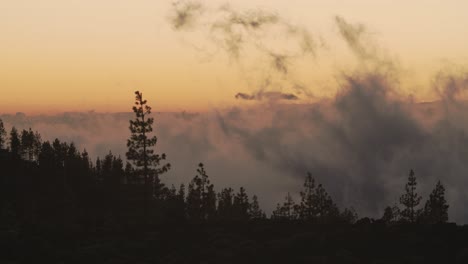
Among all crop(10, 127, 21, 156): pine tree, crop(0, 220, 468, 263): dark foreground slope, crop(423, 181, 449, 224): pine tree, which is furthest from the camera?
crop(10, 127, 21, 156): pine tree

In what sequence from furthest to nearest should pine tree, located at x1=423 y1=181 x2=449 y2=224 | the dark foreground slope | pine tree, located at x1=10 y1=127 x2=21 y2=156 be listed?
pine tree, located at x1=10 y1=127 x2=21 y2=156, pine tree, located at x1=423 y1=181 x2=449 y2=224, the dark foreground slope

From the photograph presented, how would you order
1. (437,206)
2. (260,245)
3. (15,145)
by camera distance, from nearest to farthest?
(260,245) < (437,206) < (15,145)

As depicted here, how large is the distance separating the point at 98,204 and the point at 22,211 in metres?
30.3

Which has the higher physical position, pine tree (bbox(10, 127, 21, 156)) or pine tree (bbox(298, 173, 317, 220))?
pine tree (bbox(10, 127, 21, 156))

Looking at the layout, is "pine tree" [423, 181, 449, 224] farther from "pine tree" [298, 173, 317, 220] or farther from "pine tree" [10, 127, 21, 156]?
"pine tree" [10, 127, 21, 156]

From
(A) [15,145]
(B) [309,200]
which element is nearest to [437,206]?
(B) [309,200]

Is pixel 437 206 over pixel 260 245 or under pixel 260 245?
over

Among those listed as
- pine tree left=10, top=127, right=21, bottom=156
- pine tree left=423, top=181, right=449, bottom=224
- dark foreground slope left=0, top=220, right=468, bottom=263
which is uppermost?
pine tree left=10, top=127, right=21, bottom=156

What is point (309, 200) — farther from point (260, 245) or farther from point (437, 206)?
point (260, 245)

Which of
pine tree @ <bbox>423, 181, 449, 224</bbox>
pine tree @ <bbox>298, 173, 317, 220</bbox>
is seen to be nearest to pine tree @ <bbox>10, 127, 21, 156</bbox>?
pine tree @ <bbox>298, 173, 317, 220</bbox>

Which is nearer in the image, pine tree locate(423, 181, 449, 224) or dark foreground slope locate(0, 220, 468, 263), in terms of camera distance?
dark foreground slope locate(0, 220, 468, 263)

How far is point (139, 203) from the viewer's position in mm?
107188

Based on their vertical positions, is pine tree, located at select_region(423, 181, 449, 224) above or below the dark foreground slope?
above

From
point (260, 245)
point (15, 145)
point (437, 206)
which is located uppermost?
point (15, 145)
